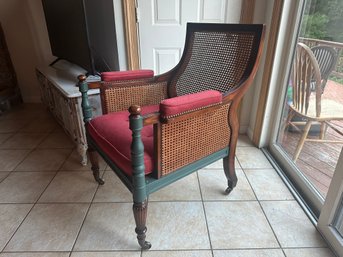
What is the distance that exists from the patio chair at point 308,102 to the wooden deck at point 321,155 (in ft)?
0.09

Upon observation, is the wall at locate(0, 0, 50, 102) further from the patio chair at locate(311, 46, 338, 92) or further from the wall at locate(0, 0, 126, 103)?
the patio chair at locate(311, 46, 338, 92)

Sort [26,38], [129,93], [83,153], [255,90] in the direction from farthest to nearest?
[26,38]
[255,90]
[83,153]
[129,93]

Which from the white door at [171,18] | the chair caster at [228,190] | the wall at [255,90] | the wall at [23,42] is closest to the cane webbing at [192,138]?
the chair caster at [228,190]

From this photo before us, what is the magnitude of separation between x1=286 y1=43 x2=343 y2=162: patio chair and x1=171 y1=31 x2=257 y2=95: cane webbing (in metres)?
0.54

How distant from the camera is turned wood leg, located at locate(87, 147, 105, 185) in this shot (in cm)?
151

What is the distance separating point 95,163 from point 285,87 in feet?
4.67

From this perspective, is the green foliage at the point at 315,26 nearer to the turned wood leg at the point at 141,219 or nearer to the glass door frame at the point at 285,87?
Result: the glass door frame at the point at 285,87

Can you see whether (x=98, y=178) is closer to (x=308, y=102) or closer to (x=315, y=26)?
(x=308, y=102)

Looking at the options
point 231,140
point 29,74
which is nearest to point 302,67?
point 231,140

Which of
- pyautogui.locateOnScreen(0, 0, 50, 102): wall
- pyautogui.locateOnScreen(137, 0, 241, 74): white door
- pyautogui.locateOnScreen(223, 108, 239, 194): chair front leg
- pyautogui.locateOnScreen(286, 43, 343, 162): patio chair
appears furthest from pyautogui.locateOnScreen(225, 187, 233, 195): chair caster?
pyautogui.locateOnScreen(0, 0, 50, 102): wall

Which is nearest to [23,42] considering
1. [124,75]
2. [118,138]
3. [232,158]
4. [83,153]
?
[83,153]

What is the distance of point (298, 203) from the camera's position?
1442mm

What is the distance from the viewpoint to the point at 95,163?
154 centimetres

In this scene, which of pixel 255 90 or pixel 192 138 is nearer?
pixel 192 138
